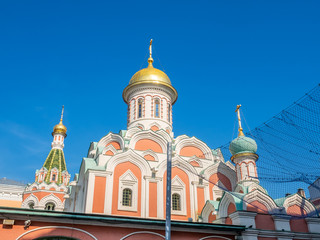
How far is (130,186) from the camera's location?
13.9 metres

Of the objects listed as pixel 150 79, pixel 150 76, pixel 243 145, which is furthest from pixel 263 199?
pixel 150 76

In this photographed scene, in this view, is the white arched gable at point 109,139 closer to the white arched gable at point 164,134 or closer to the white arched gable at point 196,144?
the white arched gable at point 164,134

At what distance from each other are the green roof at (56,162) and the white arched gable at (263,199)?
17893 mm

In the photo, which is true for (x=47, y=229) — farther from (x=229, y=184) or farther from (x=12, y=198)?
(x=12, y=198)

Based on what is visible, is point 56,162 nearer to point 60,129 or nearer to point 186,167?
point 60,129

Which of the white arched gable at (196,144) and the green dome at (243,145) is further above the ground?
the white arched gable at (196,144)

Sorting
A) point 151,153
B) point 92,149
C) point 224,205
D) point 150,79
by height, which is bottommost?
point 224,205

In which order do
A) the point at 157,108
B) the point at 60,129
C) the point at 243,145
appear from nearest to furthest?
the point at 243,145 → the point at 157,108 → the point at 60,129

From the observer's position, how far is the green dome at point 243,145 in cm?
1485

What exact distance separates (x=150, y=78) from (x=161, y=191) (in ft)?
23.0

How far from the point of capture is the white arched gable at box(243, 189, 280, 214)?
475 inches

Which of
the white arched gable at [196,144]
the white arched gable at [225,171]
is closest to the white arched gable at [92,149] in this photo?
the white arched gable at [196,144]

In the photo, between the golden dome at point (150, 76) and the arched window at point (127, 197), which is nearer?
the arched window at point (127, 197)

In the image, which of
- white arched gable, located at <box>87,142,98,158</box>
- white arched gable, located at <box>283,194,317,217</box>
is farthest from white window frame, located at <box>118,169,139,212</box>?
white arched gable, located at <box>283,194,317,217</box>
